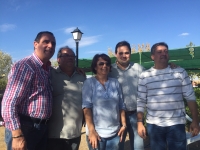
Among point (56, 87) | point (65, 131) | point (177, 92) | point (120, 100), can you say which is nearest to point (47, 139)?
point (65, 131)

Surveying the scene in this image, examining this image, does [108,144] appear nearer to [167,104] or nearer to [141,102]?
[141,102]

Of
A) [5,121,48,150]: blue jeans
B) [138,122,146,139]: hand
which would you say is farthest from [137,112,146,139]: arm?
[5,121,48,150]: blue jeans

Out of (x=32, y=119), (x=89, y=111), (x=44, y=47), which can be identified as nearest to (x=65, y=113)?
(x=89, y=111)

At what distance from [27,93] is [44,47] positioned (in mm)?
617

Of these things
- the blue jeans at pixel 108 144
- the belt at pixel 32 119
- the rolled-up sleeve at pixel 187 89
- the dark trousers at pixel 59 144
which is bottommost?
the dark trousers at pixel 59 144

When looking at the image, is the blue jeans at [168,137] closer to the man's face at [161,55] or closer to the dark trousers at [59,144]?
the man's face at [161,55]

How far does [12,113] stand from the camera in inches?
76.8

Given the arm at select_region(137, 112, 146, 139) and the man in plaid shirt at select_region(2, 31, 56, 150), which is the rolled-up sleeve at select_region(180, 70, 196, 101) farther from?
the man in plaid shirt at select_region(2, 31, 56, 150)

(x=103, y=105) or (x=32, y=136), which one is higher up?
(x=103, y=105)

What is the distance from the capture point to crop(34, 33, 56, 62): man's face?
7.90 ft

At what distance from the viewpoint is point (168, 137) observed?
2.50 meters

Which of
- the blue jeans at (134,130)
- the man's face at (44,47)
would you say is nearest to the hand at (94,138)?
the blue jeans at (134,130)

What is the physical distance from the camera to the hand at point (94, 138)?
7.59ft

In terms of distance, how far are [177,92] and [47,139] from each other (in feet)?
5.79
